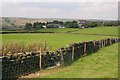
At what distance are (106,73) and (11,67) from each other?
4922 mm

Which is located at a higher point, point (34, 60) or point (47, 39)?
point (34, 60)

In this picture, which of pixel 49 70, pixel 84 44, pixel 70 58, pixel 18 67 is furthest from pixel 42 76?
pixel 84 44

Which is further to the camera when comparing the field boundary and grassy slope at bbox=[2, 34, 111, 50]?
grassy slope at bbox=[2, 34, 111, 50]

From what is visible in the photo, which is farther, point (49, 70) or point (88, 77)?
point (49, 70)

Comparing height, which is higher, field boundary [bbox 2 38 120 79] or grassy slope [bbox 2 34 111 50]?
field boundary [bbox 2 38 120 79]

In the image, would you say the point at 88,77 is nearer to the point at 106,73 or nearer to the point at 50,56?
the point at 106,73

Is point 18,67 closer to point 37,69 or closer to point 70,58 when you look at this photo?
point 37,69

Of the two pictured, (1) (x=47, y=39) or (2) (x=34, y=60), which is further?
(1) (x=47, y=39)

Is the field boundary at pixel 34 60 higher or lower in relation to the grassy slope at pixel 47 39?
higher

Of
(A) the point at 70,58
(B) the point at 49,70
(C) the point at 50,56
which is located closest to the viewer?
(B) the point at 49,70

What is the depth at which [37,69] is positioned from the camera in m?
18.9

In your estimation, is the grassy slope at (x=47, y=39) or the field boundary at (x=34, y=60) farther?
the grassy slope at (x=47, y=39)

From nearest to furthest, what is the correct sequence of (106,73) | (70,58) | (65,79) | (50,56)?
(65,79) → (106,73) → (50,56) → (70,58)

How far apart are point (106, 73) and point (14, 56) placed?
475 centimetres
